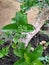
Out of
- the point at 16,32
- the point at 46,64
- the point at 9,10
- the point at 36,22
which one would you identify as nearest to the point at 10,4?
the point at 9,10

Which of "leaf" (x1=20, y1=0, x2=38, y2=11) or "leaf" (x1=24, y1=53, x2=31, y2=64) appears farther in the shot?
"leaf" (x1=20, y1=0, x2=38, y2=11)

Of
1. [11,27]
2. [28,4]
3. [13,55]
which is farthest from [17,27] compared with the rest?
[13,55]

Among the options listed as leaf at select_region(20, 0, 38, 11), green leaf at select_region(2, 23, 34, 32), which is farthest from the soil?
green leaf at select_region(2, 23, 34, 32)

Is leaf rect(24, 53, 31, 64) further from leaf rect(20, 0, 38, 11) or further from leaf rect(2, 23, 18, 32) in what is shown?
leaf rect(20, 0, 38, 11)

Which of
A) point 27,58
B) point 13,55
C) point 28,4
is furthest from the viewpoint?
point 13,55

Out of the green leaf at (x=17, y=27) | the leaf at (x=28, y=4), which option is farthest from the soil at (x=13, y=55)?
the green leaf at (x=17, y=27)

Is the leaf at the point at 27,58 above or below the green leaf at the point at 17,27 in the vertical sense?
below

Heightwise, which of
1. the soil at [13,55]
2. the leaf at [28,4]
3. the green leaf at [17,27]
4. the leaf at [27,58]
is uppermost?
the leaf at [28,4]

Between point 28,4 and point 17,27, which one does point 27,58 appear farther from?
point 28,4

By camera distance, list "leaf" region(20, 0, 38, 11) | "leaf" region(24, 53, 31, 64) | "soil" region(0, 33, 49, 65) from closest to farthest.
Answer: "leaf" region(24, 53, 31, 64) < "leaf" region(20, 0, 38, 11) < "soil" region(0, 33, 49, 65)

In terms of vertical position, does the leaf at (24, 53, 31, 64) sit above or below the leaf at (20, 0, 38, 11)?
below

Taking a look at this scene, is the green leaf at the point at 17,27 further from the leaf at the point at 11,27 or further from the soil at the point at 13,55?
the soil at the point at 13,55

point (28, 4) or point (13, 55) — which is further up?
point (28, 4)
